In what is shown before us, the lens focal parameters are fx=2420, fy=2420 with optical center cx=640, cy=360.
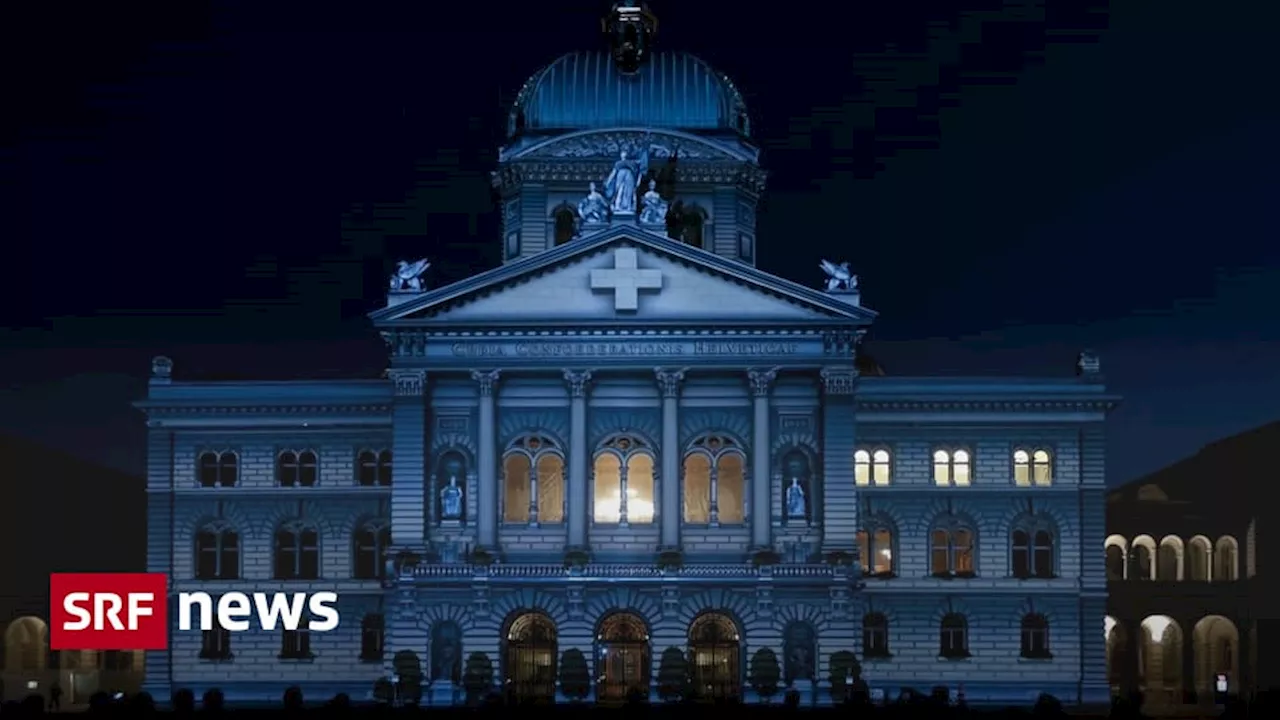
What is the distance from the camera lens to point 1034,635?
10544 centimetres

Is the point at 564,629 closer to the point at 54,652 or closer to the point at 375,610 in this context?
the point at 375,610

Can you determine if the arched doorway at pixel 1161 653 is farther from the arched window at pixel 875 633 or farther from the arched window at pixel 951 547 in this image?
the arched window at pixel 875 633

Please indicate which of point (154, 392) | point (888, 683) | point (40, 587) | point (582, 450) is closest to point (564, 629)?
point (582, 450)

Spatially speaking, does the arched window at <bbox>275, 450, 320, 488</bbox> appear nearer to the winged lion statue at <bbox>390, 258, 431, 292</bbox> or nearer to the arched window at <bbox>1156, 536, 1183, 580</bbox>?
the winged lion statue at <bbox>390, 258, 431, 292</bbox>

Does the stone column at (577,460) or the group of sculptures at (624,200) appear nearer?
the stone column at (577,460)

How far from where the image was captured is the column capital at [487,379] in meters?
102

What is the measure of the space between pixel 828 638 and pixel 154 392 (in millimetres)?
32288

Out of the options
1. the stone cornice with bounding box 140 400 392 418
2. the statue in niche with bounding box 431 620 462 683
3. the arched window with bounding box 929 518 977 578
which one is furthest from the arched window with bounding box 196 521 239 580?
the arched window with bounding box 929 518 977 578

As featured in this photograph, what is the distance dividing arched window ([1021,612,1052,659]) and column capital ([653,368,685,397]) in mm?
18643

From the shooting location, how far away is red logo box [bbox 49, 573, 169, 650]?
105 m

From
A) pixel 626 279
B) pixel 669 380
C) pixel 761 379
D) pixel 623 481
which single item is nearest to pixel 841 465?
pixel 761 379

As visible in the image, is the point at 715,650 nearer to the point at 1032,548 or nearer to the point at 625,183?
the point at 1032,548

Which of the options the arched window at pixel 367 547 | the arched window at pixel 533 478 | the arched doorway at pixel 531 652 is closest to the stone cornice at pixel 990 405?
the arched window at pixel 533 478

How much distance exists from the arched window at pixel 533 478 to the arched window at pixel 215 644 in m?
14.2
